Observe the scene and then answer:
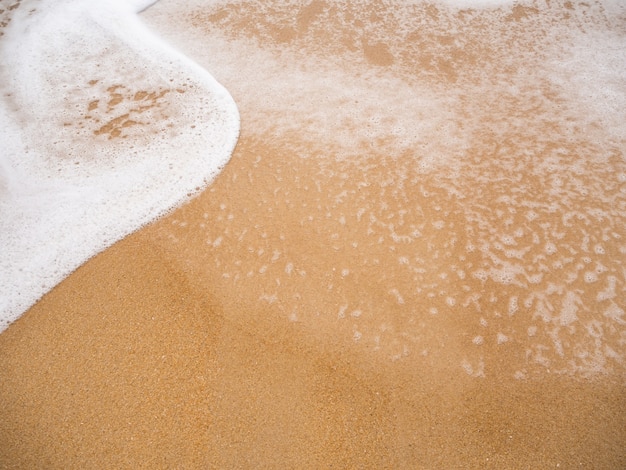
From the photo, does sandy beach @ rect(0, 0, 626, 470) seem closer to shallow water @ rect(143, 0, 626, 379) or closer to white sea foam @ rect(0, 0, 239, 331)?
shallow water @ rect(143, 0, 626, 379)

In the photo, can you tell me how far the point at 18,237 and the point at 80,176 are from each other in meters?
0.54

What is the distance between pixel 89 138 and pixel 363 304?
2.34 m

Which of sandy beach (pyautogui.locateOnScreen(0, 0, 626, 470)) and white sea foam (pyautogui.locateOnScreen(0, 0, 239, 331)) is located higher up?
white sea foam (pyautogui.locateOnScreen(0, 0, 239, 331))

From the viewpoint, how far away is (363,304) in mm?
2008

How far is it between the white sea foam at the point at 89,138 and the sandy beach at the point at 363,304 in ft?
0.51

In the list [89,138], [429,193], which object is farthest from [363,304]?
[89,138]

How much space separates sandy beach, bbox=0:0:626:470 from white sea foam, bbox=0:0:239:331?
0.51 ft

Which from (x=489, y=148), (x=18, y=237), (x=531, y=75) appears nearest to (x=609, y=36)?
(x=531, y=75)

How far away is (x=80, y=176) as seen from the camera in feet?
8.50

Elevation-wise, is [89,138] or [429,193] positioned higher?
[89,138]

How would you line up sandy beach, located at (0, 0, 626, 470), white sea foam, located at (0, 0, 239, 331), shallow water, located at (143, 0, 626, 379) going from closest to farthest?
1. sandy beach, located at (0, 0, 626, 470)
2. shallow water, located at (143, 0, 626, 379)
3. white sea foam, located at (0, 0, 239, 331)

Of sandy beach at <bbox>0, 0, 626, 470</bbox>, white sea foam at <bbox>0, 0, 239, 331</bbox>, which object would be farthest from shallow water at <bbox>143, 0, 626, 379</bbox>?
white sea foam at <bbox>0, 0, 239, 331</bbox>

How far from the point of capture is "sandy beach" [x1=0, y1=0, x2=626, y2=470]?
1633 millimetres

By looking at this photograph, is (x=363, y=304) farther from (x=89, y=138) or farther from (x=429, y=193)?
(x=89, y=138)
